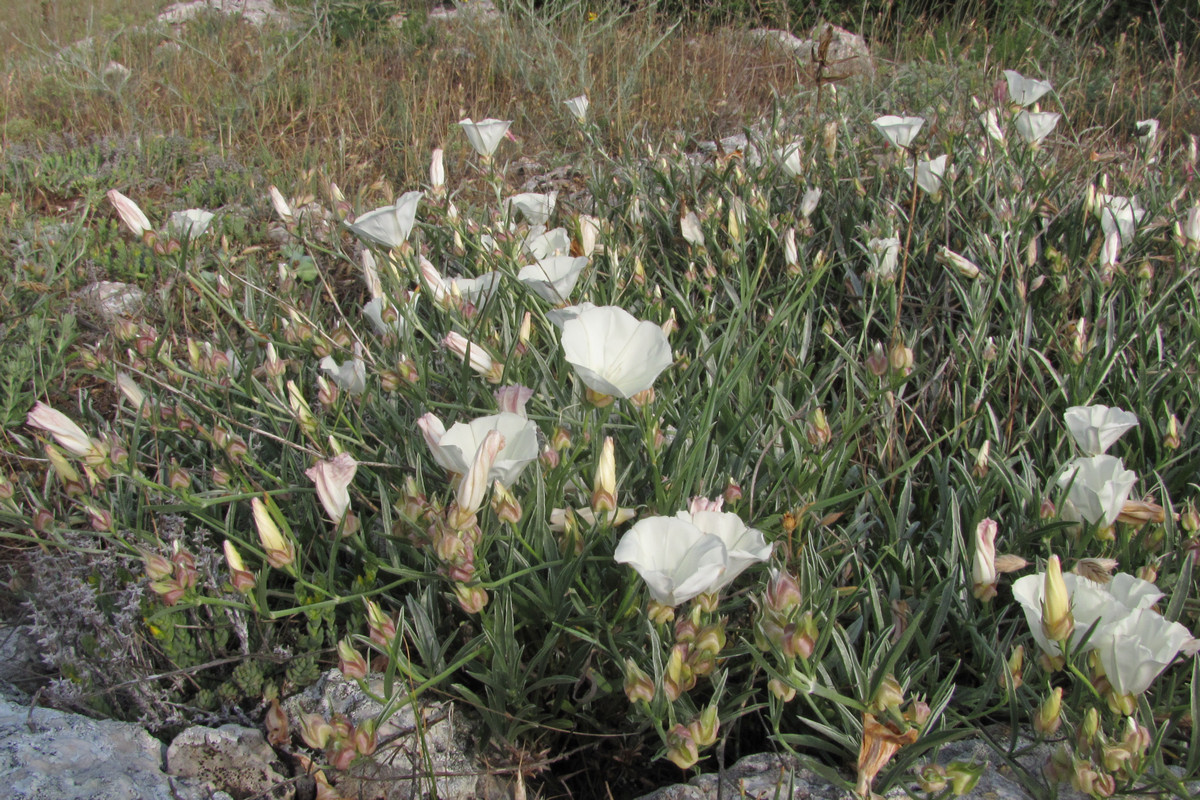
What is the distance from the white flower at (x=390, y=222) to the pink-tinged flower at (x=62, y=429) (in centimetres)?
69

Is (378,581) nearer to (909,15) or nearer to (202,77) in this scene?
(202,77)

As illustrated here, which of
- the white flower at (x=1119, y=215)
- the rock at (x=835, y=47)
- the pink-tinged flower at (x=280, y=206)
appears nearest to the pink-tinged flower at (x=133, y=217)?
the pink-tinged flower at (x=280, y=206)

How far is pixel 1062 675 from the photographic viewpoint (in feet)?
4.32

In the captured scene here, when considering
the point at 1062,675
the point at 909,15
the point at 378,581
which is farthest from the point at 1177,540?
the point at 909,15

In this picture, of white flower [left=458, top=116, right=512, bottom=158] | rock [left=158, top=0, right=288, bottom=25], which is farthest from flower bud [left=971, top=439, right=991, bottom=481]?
rock [left=158, top=0, right=288, bottom=25]

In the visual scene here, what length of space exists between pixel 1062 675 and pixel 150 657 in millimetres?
1671

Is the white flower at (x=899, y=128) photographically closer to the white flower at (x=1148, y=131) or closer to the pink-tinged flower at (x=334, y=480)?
the white flower at (x=1148, y=131)

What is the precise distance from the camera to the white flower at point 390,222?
1.72 meters

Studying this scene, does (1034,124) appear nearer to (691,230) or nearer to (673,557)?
(691,230)

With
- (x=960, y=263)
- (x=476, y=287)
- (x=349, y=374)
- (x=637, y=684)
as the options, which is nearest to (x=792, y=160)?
(x=960, y=263)

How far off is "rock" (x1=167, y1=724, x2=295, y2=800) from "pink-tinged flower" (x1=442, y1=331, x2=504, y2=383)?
77 cm

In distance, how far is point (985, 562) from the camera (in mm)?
1207

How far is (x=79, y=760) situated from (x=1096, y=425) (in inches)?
71.5

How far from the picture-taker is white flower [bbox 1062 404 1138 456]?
1.39 m
